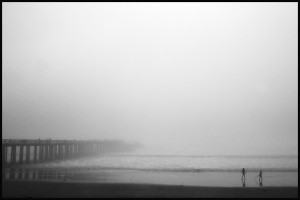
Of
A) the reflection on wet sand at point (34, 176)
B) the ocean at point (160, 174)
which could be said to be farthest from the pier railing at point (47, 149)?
the reflection on wet sand at point (34, 176)

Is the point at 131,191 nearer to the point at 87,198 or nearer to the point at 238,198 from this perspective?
the point at 87,198

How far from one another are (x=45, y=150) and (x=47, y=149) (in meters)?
0.39

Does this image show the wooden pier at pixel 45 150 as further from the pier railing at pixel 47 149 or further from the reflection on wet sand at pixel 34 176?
the reflection on wet sand at pixel 34 176

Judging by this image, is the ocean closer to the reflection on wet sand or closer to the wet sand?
the reflection on wet sand

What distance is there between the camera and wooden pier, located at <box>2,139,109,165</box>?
42.5 meters

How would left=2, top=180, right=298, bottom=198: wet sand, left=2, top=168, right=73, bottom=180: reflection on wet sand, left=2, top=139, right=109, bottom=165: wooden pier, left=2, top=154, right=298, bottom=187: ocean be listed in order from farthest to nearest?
left=2, top=139, right=109, bottom=165: wooden pier < left=2, top=154, right=298, bottom=187: ocean < left=2, top=168, right=73, bottom=180: reflection on wet sand < left=2, top=180, right=298, bottom=198: wet sand

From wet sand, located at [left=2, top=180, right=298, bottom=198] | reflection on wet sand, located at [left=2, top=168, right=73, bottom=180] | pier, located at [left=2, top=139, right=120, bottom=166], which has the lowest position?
pier, located at [left=2, top=139, right=120, bottom=166]

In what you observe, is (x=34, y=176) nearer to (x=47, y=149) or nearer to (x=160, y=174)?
(x=160, y=174)

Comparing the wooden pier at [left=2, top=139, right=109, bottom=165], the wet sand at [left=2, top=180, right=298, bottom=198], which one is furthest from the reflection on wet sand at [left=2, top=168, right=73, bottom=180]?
the wooden pier at [left=2, top=139, right=109, bottom=165]

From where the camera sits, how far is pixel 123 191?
1702cm

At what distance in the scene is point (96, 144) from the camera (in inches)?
3688

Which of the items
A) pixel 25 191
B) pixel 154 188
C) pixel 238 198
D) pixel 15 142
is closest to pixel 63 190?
pixel 25 191

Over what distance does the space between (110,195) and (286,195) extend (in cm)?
971

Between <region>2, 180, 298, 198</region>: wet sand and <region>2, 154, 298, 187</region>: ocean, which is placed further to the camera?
<region>2, 154, 298, 187</region>: ocean
